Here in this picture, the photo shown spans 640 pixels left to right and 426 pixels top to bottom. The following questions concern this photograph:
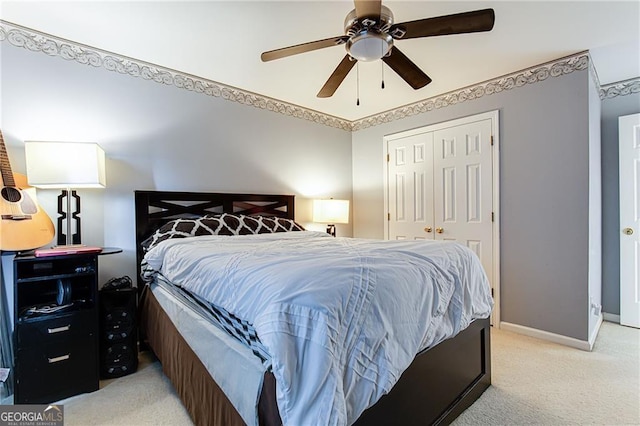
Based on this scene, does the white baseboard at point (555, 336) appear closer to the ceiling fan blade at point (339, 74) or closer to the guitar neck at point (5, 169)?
the ceiling fan blade at point (339, 74)

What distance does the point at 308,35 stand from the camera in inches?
84.9

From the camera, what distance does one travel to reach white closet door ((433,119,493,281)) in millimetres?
2961

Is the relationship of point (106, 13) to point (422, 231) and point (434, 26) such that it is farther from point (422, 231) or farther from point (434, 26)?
point (422, 231)

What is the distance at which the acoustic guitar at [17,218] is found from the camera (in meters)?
1.74

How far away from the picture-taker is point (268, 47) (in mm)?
2320

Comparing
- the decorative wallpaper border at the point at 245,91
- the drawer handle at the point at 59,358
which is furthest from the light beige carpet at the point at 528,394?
the decorative wallpaper border at the point at 245,91

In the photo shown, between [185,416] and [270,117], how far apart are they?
9.26 feet

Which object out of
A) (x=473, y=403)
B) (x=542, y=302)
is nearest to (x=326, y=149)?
(x=542, y=302)

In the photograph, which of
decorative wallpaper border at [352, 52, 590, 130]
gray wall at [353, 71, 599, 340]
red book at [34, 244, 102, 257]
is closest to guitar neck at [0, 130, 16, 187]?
red book at [34, 244, 102, 257]

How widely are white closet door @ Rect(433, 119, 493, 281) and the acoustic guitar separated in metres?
3.44

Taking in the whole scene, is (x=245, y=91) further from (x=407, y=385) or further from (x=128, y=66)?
(x=407, y=385)

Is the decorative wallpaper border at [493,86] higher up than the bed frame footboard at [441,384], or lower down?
higher up

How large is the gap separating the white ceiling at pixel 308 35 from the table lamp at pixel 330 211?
4.28ft

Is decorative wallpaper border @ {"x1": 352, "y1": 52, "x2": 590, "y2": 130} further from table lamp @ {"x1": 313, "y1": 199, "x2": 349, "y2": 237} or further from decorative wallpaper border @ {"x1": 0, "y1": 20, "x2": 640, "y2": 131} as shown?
table lamp @ {"x1": 313, "y1": 199, "x2": 349, "y2": 237}
